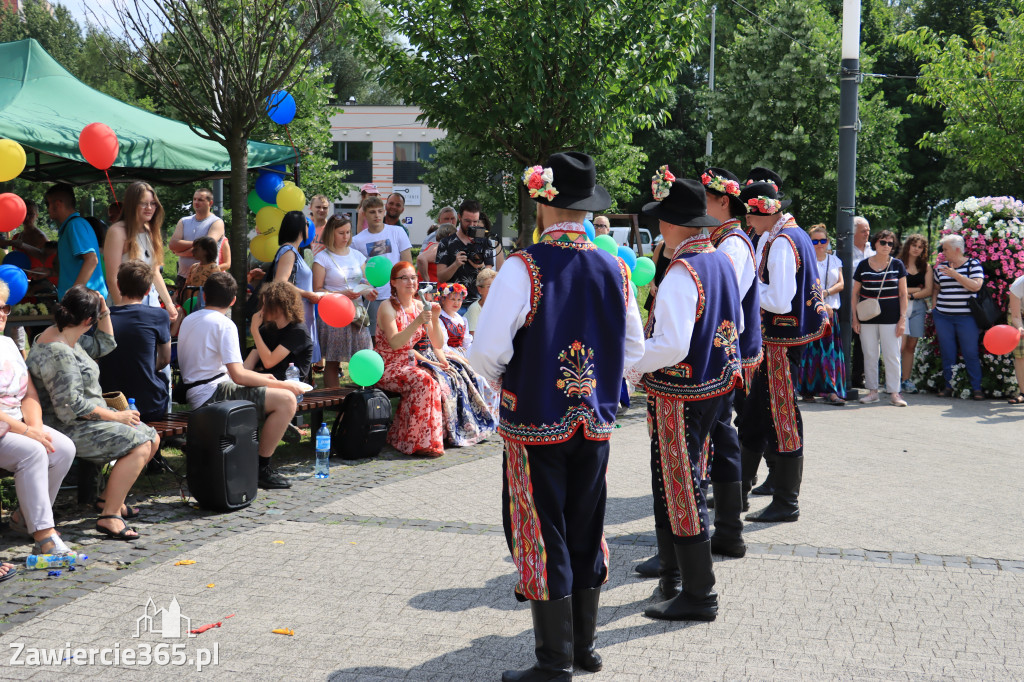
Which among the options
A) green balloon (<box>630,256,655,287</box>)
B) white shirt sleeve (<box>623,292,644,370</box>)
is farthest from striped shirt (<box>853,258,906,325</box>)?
white shirt sleeve (<box>623,292,644,370</box>)

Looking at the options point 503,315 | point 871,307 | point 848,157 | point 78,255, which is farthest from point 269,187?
point 503,315

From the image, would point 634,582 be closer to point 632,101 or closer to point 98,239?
point 98,239

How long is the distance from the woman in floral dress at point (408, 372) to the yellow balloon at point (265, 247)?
184 cm

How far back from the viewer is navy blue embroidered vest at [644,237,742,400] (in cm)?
457

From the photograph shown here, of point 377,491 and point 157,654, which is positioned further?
point 377,491

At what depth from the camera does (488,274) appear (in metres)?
9.57

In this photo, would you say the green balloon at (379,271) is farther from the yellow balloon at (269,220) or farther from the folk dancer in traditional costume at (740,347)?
the folk dancer in traditional costume at (740,347)

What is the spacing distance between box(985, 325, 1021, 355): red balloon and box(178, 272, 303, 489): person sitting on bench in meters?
7.37

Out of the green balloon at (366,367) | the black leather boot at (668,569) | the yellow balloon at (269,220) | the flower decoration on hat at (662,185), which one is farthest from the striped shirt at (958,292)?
the black leather boot at (668,569)

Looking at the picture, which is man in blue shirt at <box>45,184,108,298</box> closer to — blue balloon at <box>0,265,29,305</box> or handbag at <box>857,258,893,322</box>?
blue balloon at <box>0,265,29,305</box>

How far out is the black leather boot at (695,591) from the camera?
4.52 meters

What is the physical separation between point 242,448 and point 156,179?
20.4 ft

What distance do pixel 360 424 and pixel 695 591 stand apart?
393cm

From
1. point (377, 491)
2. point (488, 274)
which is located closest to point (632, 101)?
point (488, 274)
